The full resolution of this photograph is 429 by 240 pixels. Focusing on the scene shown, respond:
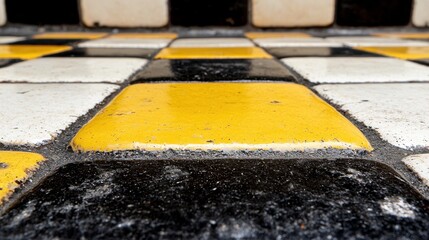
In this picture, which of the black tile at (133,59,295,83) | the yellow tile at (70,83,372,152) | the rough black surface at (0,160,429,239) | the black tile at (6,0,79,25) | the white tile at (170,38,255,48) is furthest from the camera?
the black tile at (6,0,79,25)

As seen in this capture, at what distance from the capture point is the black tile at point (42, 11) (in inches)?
73.5

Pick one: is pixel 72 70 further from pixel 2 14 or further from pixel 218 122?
pixel 2 14

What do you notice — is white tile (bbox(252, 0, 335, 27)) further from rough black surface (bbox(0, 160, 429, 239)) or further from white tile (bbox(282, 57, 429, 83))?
rough black surface (bbox(0, 160, 429, 239))

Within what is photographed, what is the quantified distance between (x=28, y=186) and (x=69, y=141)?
0.35 ft

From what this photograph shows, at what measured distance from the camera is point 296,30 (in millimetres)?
1928

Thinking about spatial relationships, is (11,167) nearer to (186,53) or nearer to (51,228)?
(51,228)

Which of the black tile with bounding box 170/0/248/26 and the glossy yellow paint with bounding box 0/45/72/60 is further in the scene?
the black tile with bounding box 170/0/248/26

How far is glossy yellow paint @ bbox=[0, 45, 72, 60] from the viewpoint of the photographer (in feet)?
3.53

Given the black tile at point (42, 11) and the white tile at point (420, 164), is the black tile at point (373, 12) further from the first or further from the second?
the white tile at point (420, 164)

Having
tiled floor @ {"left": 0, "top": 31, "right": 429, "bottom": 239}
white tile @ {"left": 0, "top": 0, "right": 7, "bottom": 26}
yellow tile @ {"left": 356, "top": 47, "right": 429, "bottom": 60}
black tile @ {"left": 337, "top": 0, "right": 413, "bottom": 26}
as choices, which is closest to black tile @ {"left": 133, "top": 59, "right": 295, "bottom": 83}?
tiled floor @ {"left": 0, "top": 31, "right": 429, "bottom": 239}

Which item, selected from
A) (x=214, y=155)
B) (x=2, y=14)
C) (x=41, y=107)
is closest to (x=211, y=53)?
(x=41, y=107)

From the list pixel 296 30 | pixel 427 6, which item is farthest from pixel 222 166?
pixel 427 6

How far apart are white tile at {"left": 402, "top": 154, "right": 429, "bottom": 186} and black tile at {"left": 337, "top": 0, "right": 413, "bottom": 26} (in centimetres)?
167

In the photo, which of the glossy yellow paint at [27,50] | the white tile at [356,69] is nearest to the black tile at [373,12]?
the white tile at [356,69]
